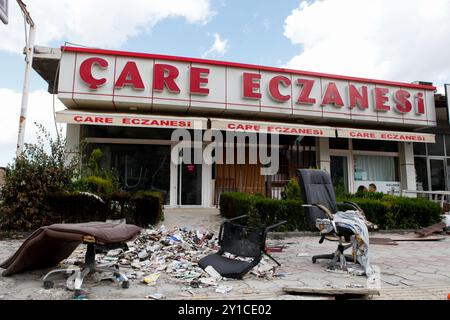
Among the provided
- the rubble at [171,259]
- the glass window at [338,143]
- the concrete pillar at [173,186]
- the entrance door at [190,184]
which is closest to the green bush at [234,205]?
the rubble at [171,259]

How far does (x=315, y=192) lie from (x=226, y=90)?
7263mm

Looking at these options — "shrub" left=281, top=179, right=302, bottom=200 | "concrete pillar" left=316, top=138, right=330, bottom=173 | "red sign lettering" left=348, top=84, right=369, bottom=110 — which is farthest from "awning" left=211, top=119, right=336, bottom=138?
"shrub" left=281, top=179, right=302, bottom=200

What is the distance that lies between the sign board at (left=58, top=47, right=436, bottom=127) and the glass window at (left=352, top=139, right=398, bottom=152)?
4.22ft

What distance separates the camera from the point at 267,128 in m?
10.7

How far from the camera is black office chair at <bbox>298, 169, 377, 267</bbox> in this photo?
4.20 m

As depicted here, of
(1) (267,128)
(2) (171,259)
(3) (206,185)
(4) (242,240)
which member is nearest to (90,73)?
(3) (206,185)

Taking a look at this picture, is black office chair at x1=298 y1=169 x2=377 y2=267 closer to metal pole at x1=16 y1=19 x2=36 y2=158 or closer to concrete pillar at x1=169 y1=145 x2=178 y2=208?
concrete pillar at x1=169 y1=145 x2=178 y2=208

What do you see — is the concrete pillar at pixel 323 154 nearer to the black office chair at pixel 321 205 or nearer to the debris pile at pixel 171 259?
the debris pile at pixel 171 259

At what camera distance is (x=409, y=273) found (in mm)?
4137

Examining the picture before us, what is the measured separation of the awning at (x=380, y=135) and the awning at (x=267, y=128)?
0.56 metres

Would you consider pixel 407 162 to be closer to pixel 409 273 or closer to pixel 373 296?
pixel 409 273

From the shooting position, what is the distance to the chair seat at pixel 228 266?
147 inches

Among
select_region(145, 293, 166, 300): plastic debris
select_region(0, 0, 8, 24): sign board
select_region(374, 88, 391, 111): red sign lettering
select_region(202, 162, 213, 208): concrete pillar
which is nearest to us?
select_region(145, 293, 166, 300): plastic debris
